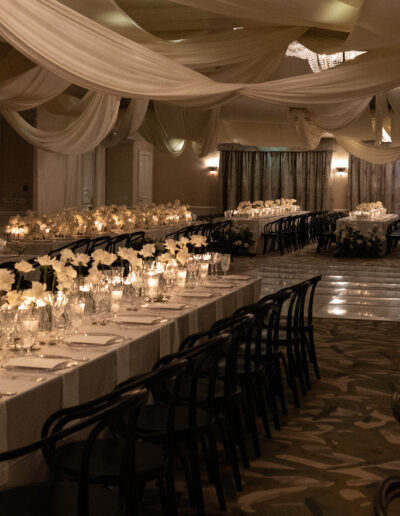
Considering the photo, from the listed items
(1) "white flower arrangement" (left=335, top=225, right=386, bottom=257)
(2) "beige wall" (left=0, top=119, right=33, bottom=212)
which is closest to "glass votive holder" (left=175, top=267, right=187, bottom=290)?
(1) "white flower arrangement" (left=335, top=225, right=386, bottom=257)

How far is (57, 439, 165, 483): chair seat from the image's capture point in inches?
112

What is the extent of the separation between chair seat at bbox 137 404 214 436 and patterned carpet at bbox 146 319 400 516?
1.35ft

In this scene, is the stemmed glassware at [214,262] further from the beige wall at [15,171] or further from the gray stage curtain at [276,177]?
the gray stage curtain at [276,177]

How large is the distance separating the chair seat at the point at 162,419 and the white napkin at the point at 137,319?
852 millimetres

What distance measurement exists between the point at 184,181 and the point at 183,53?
639 inches

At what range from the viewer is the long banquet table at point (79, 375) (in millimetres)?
2893

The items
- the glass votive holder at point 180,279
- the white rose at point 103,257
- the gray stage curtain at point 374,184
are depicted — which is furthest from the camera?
the gray stage curtain at point 374,184

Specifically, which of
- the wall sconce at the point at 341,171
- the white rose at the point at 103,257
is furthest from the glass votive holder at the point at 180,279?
the wall sconce at the point at 341,171

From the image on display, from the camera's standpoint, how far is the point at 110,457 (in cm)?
297

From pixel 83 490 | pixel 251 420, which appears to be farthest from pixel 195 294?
pixel 83 490

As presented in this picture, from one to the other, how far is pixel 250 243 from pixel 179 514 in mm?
12355

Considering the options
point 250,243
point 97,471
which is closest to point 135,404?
point 97,471

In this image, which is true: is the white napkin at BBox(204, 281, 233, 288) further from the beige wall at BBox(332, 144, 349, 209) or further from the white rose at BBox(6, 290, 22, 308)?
the beige wall at BBox(332, 144, 349, 209)

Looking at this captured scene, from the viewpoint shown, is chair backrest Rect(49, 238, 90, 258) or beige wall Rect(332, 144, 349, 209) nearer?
chair backrest Rect(49, 238, 90, 258)
